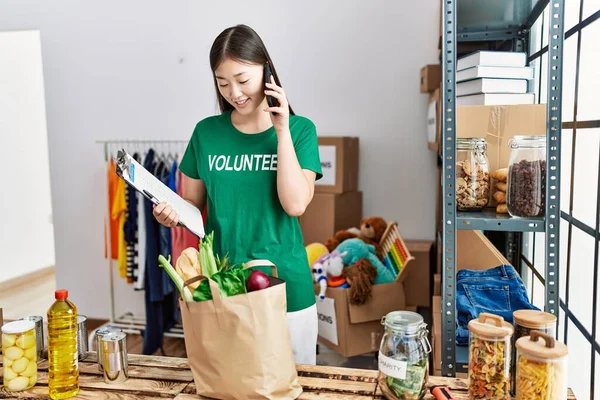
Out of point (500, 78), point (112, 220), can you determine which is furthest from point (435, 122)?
point (112, 220)

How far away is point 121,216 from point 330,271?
1.51 m

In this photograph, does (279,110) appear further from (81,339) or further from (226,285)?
(81,339)

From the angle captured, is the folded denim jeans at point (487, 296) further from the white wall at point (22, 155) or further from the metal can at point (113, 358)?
the white wall at point (22, 155)

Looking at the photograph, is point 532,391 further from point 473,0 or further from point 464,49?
point 464,49

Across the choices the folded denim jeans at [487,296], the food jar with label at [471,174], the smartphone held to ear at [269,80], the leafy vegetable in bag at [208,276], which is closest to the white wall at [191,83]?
the folded denim jeans at [487,296]

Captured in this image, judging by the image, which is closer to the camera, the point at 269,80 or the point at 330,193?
the point at 269,80

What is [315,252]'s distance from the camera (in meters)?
3.15

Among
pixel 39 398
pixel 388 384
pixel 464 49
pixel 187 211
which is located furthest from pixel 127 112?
pixel 388 384

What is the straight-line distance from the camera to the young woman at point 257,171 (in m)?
1.47

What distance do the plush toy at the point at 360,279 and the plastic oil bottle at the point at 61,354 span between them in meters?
1.74

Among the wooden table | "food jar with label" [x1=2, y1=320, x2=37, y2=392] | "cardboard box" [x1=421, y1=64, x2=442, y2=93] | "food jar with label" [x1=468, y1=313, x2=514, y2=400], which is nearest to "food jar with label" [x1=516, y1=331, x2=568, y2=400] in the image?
"food jar with label" [x1=468, y1=313, x2=514, y2=400]

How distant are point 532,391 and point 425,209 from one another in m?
2.59

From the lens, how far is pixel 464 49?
2691mm

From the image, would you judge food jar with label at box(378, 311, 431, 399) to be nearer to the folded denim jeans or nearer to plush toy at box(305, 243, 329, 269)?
the folded denim jeans
